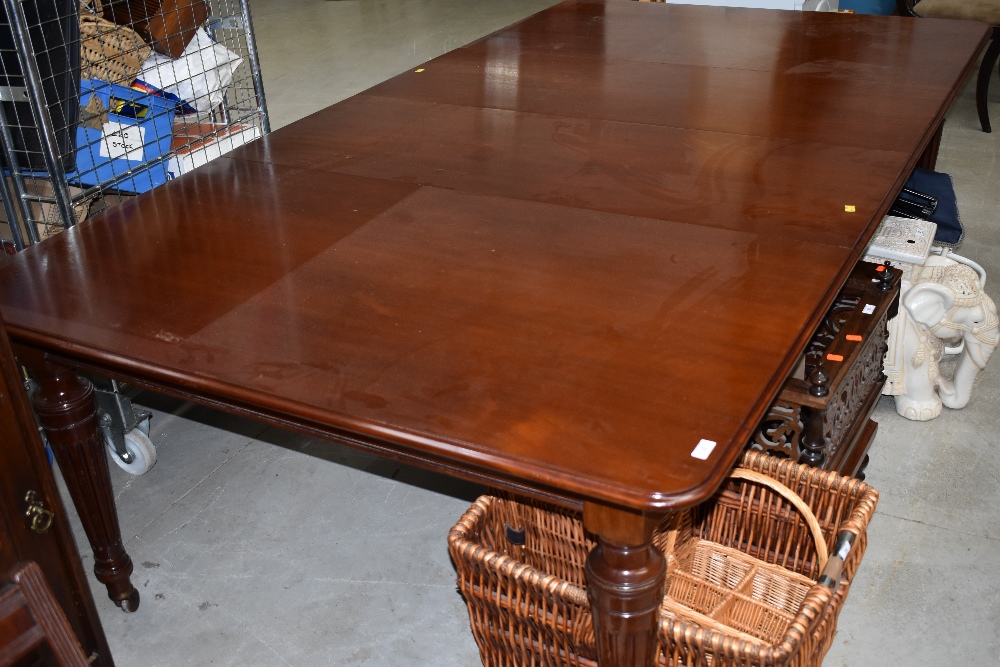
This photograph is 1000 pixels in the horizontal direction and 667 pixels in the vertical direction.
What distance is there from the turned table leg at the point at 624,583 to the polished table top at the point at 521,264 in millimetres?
70

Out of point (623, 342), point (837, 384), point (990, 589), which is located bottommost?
point (990, 589)

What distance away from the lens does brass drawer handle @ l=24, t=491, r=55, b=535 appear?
111 cm

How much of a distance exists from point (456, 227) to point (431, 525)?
737mm

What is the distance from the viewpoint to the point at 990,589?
189 cm

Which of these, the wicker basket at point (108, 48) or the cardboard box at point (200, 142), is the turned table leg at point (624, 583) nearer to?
the cardboard box at point (200, 142)

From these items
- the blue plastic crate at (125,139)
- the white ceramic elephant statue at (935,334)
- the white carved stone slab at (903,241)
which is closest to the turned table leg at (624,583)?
the white carved stone slab at (903,241)

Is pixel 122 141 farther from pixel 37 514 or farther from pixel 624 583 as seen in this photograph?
pixel 624 583

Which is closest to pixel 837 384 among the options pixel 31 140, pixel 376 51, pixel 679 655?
pixel 679 655

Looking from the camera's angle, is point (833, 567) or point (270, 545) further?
point (270, 545)

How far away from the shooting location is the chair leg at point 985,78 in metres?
4.13

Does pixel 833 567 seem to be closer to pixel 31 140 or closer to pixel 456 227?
pixel 456 227

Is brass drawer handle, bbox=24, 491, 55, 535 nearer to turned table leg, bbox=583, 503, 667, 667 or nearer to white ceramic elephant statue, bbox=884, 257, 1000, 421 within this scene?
turned table leg, bbox=583, 503, 667, 667

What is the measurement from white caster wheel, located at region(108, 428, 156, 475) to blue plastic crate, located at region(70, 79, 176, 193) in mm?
564

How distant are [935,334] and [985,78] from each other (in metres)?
2.32
